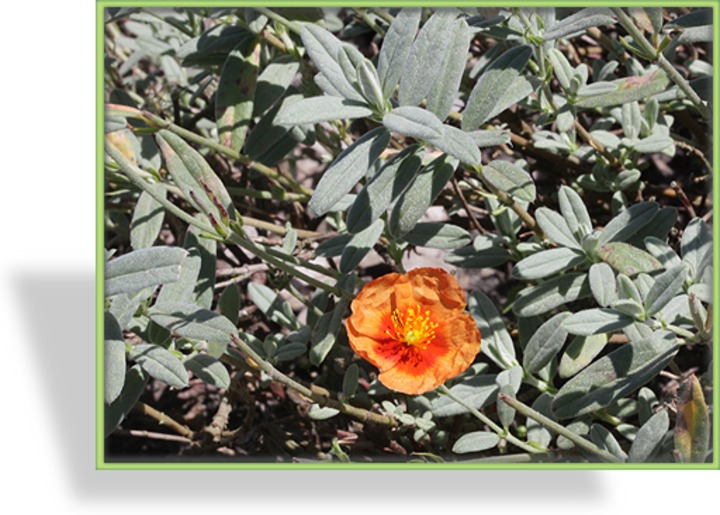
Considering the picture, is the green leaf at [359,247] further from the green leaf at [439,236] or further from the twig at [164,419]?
the twig at [164,419]

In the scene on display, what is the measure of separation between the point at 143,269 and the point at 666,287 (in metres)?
0.77

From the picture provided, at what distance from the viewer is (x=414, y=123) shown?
1137mm

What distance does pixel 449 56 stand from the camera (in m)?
1.22

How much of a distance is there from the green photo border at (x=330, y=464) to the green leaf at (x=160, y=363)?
4.0 inches

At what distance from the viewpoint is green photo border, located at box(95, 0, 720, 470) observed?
1142 mm

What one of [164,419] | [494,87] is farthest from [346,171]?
[164,419]

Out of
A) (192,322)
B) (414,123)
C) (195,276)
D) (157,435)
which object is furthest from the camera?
(157,435)

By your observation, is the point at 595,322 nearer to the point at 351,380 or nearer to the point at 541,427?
the point at 541,427

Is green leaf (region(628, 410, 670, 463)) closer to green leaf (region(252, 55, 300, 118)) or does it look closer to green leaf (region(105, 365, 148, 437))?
green leaf (region(105, 365, 148, 437))

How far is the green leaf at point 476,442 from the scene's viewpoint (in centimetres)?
133

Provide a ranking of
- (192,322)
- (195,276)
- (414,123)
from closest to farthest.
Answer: (414,123) < (192,322) < (195,276)

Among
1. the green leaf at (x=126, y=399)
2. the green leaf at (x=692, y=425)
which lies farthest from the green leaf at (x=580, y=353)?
the green leaf at (x=126, y=399)

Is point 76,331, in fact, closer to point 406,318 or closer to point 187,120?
point 406,318

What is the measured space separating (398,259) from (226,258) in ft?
1.55
